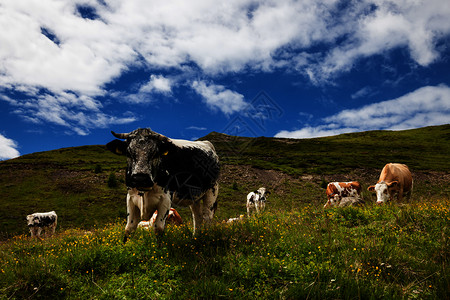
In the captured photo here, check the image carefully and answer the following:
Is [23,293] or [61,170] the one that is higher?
[61,170]

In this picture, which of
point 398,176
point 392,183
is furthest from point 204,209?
point 398,176

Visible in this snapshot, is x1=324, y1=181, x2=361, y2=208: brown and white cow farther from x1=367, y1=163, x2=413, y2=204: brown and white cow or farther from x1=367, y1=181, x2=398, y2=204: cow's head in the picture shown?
x1=367, y1=181, x2=398, y2=204: cow's head

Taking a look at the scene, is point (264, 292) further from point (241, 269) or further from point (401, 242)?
point (401, 242)

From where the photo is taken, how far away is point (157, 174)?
17.0 feet

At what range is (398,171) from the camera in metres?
12.5

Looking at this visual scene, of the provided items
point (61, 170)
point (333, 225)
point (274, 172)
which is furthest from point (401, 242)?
point (61, 170)

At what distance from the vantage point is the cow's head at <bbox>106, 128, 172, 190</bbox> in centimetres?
454

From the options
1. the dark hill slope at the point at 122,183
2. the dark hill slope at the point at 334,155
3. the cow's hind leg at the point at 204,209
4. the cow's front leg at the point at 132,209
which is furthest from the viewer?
the dark hill slope at the point at 334,155

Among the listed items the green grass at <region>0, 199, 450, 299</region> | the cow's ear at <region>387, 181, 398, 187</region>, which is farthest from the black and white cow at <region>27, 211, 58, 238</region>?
the cow's ear at <region>387, 181, 398, 187</region>

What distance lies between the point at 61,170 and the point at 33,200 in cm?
1915

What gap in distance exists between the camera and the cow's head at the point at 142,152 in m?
4.54

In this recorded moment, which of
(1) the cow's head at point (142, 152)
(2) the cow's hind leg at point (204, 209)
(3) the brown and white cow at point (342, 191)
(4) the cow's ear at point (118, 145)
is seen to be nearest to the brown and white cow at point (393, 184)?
(3) the brown and white cow at point (342, 191)

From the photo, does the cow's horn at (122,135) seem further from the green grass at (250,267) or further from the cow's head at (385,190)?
the cow's head at (385,190)

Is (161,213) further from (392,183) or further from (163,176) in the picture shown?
(392,183)
